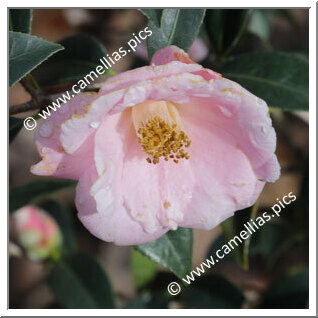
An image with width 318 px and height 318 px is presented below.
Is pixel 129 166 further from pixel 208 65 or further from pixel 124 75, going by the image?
pixel 208 65

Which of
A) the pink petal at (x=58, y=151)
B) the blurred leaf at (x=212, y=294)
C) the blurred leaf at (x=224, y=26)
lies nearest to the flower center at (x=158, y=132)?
the pink petal at (x=58, y=151)

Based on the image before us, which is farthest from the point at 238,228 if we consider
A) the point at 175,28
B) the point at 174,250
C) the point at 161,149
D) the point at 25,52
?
the point at 25,52

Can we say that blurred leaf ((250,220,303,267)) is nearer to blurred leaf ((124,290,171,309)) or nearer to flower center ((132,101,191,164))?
blurred leaf ((124,290,171,309))

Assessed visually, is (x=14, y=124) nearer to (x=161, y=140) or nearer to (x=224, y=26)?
(x=161, y=140)

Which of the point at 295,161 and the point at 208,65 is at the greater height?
the point at 208,65

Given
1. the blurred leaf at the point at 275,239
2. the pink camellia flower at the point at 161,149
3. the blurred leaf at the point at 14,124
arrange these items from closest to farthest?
the pink camellia flower at the point at 161,149 < the blurred leaf at the point at 14,124 < the blurred leaf at the point at 275,239

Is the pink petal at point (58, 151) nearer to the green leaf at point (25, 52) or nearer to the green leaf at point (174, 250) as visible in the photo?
the green leaf at point (25, 52)
